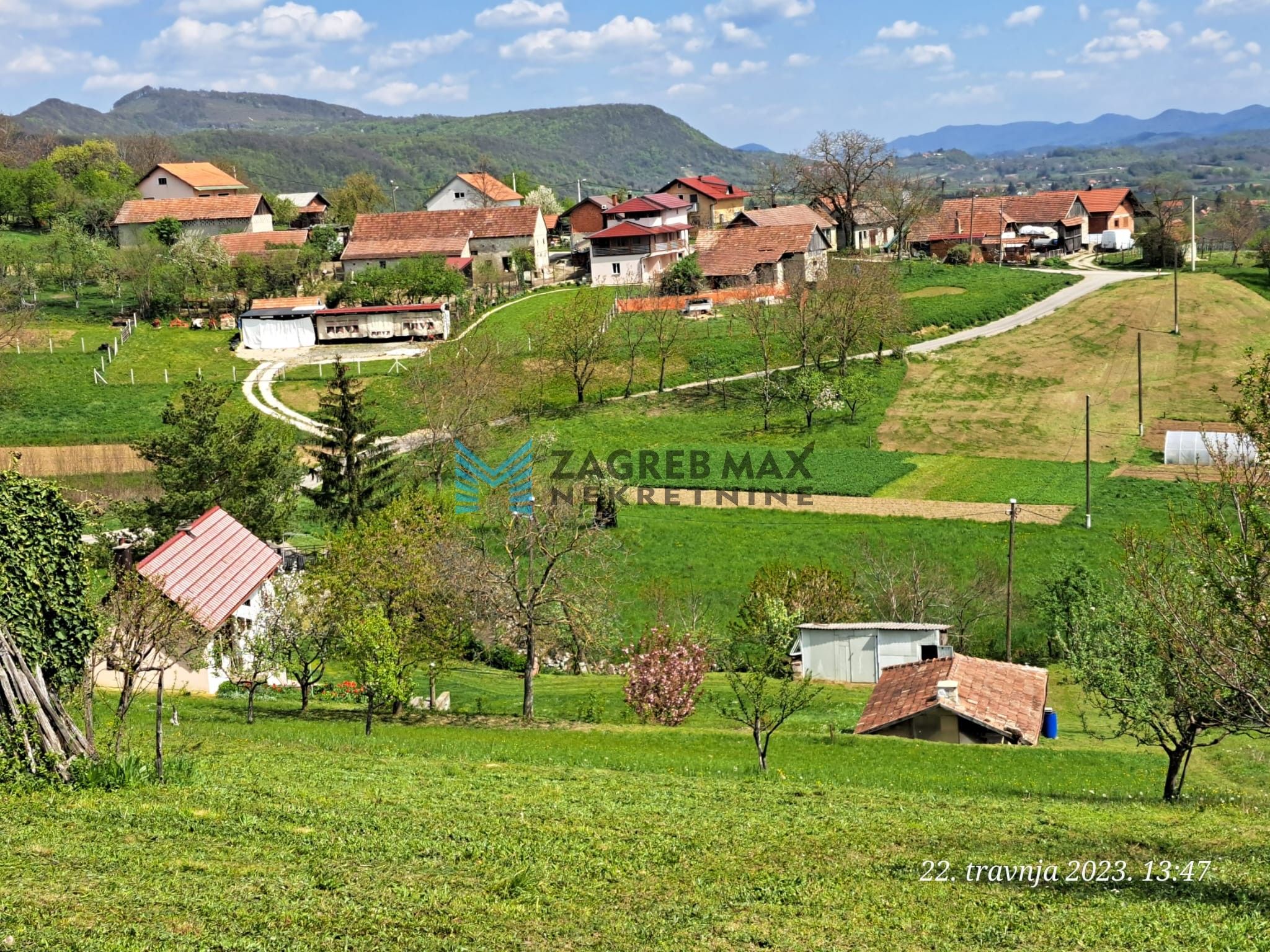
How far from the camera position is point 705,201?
4060 inches

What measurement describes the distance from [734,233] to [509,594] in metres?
60.1

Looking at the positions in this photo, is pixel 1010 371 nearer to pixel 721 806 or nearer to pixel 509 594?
pixel 509 594

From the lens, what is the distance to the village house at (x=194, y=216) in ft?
280

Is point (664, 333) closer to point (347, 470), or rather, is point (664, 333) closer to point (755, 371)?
→ point (755, 371)

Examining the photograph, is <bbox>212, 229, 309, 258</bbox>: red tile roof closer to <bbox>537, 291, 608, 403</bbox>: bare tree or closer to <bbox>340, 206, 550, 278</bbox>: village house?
<bbox>340, 206, 550, 278</bbox>: village house

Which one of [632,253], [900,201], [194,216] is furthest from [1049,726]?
[194,216]

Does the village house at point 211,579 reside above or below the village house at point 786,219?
below

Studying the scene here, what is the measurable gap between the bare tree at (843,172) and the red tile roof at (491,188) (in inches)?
1020

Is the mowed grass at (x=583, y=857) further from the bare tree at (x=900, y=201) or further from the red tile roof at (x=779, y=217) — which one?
the bare tree at (x=900, y=201)

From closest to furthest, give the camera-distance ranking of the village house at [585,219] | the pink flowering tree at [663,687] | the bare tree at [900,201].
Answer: the pink flowering tree at [663,687], the bare tree at [900,201], the village house at [585,219]

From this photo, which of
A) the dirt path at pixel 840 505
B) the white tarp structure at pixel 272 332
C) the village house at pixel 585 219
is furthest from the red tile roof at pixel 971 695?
the village house at pixel 585 219

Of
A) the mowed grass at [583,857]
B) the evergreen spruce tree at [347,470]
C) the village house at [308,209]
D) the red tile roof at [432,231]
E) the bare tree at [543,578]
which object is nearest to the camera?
the mowed grass at [583,857]

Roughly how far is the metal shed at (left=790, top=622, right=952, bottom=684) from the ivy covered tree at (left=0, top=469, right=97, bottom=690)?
879 inches

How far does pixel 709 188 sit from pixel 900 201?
1759 centimetres
